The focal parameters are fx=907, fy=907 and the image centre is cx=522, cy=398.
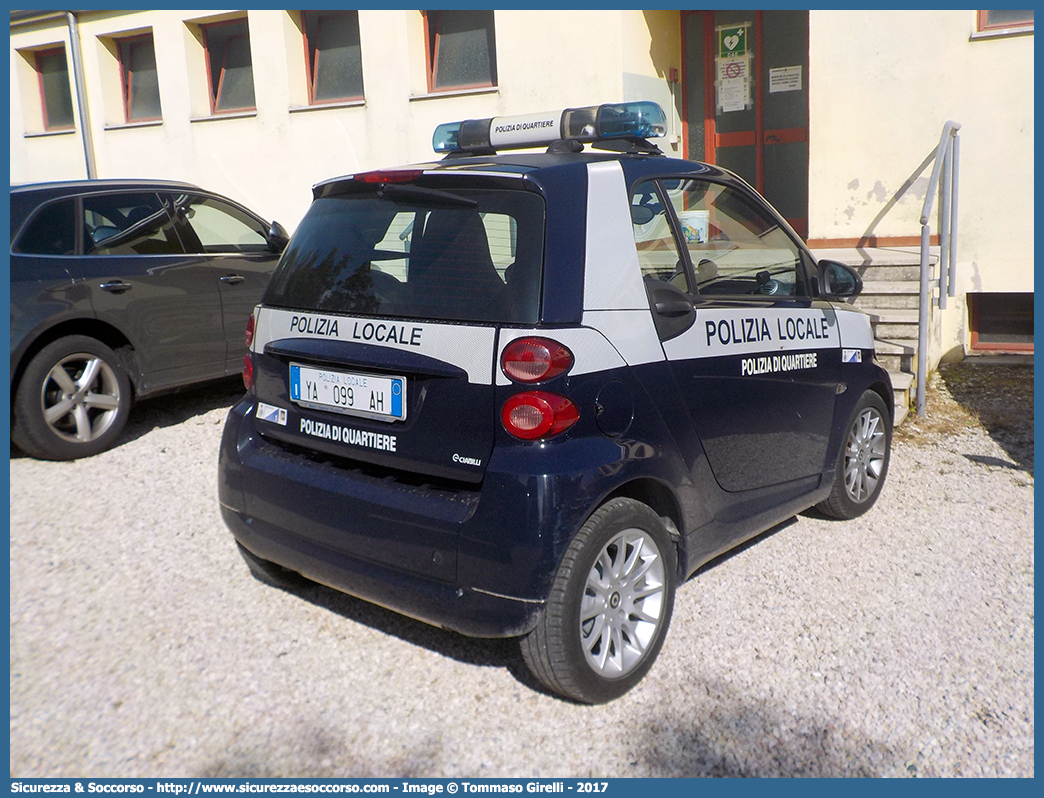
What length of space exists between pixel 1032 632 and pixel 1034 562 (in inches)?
30.6

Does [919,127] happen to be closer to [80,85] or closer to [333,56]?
[333,56]

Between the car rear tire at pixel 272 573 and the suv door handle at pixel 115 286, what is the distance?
107 inches

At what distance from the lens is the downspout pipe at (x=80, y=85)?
1284 cm

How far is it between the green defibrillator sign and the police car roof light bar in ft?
22.5

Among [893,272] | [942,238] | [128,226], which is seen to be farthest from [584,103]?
[128,226]

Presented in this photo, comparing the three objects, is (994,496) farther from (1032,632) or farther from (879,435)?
(1032,632)

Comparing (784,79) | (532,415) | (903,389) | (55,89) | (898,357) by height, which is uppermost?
(55,89)

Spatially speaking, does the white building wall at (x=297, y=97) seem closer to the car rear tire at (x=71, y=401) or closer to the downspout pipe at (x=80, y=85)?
the downspout pipe at (x=80, y=85)

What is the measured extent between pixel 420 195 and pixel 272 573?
1702 mm

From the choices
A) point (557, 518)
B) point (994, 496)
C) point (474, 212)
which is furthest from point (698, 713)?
point (994, 496)

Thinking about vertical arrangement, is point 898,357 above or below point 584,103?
below

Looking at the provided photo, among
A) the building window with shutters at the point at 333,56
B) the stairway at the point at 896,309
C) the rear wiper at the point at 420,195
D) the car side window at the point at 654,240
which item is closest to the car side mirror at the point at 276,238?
the rear wiper at the point at 420,195

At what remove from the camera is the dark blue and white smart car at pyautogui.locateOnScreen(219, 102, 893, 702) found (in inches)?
112

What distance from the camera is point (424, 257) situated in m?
3.11
